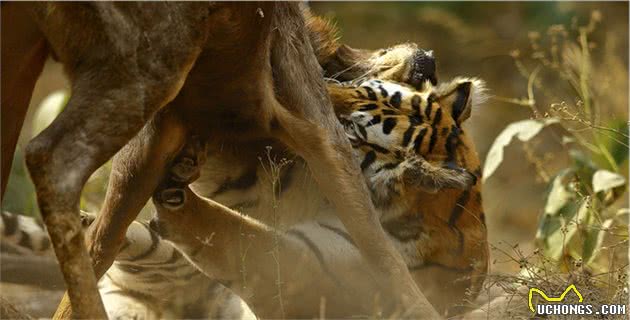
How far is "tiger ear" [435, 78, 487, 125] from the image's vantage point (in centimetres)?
555

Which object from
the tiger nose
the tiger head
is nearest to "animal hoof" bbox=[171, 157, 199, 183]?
the tiger head

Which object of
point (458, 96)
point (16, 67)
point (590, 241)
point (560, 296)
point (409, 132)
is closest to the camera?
point (16, 67)

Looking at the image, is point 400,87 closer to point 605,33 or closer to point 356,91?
point 356,91

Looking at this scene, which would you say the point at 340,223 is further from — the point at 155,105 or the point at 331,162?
the point at 155,105

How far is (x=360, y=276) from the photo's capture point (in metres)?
4.91

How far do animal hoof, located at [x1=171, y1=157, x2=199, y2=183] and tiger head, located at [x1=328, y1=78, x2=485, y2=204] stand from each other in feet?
2.95

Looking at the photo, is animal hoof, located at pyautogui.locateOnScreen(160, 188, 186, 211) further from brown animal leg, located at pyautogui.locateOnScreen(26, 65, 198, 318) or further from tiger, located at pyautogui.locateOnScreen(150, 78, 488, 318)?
brown animal leg, located at pyautogui.locateOnScreen(26, 65, 198, 318)

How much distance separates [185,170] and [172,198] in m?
0.18

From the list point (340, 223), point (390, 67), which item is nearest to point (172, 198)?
point (340, 223)

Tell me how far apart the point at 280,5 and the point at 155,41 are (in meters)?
0.88

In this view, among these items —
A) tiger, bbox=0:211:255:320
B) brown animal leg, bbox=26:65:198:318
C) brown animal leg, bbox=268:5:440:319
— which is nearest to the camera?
brown animal leg, bbox=26:65:198:318

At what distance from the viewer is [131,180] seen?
4.58 metres

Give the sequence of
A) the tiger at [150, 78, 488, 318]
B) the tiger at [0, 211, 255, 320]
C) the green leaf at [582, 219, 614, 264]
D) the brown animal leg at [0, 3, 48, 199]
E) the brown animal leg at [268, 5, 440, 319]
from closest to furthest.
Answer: the brown animal leg at [0, 3, 48, 199], the brown animal leg at [268, 5, 440, 319], the tiger at [150, 78, 488, 318], the tiger at [0, 211, 255, 320], the green leaf at [582, 219, 614, 264]

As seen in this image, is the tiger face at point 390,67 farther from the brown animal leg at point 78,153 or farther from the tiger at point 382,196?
the brown animal leg at point 78,153
